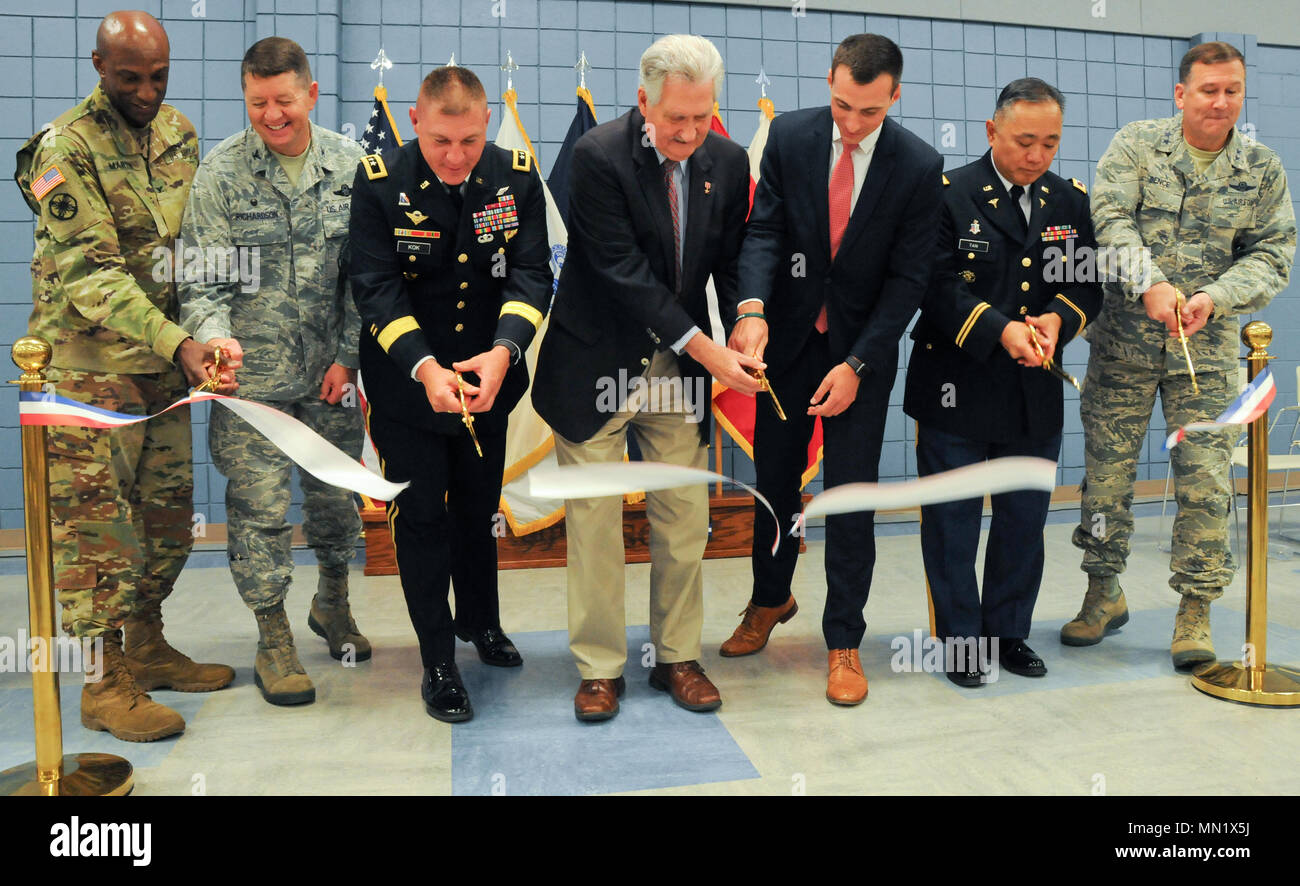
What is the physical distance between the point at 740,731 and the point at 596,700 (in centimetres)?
35

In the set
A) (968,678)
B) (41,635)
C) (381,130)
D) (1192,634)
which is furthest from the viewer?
(381,130)

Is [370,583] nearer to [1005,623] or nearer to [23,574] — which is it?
[23,574]

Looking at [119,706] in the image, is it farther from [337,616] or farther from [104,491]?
[337,616]

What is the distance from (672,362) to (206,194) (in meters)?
1.23

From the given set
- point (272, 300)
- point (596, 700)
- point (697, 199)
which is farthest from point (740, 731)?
point (272, 300)

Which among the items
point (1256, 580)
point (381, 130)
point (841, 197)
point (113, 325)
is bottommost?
point (1256, 580)

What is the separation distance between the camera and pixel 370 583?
3.79 m

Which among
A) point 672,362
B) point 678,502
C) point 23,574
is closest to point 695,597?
point 678,502

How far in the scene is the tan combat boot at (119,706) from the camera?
2205mm

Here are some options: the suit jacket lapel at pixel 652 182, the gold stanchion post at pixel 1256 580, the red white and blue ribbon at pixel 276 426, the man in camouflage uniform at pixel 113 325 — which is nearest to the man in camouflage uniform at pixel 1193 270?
the gold stanchion post at pixel 1256 580

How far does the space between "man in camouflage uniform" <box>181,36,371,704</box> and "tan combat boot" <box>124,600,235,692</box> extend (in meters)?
0.15

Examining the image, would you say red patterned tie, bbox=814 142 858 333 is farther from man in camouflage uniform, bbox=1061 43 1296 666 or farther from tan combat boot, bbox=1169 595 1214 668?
tan combat boot, bbox=1169 595 1214 668

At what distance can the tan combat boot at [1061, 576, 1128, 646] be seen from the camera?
2873mm

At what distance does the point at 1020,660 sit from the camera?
261 centimetres
